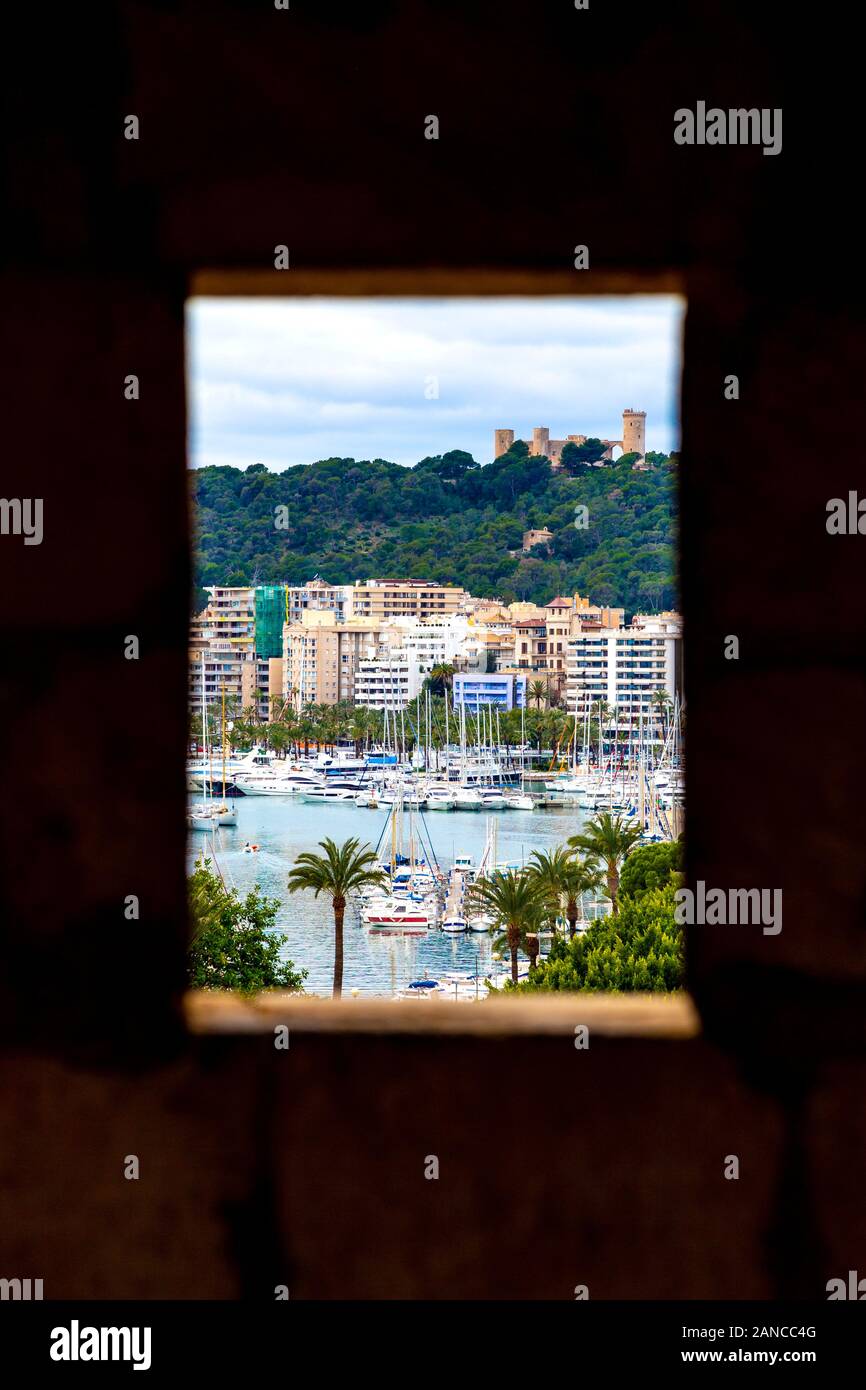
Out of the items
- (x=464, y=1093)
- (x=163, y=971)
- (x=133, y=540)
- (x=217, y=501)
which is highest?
(x=217, y=501)

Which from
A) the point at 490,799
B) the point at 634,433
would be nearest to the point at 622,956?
the point at 634,433

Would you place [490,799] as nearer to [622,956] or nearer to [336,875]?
[622,956]

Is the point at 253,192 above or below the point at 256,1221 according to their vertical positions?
above

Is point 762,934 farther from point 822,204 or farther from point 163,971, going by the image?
point 822,204

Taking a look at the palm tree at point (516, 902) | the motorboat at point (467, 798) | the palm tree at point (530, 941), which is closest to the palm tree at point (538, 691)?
the palm tree at point (516, 902)

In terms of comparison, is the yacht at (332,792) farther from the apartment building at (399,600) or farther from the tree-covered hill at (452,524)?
the tree-covered hill at (452,524)
